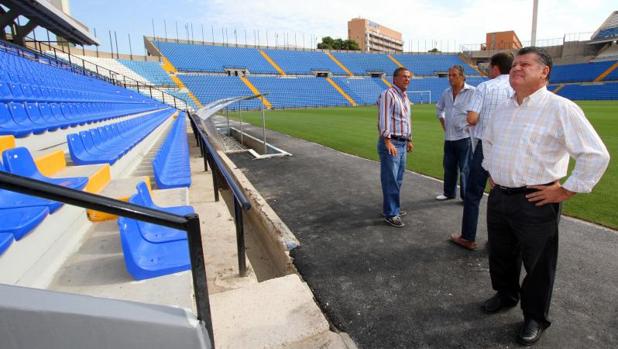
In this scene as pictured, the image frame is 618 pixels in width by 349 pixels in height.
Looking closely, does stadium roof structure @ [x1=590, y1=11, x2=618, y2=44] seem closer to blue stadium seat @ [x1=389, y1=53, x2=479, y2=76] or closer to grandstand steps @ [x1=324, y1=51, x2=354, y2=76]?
blue stadium seat @ [x1=389, y1=53, x2=479, y2=76]

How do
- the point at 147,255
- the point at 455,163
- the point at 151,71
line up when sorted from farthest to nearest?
the point at 151,71
the point at 455,163
the point at 147,255

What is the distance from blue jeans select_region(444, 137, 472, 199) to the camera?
4586 mm

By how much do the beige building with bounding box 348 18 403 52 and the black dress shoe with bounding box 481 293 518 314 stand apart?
99.9m

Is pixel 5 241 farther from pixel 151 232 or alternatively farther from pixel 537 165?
pixel 537 165

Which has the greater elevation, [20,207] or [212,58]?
[212,58]

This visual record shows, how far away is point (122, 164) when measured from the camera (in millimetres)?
4527

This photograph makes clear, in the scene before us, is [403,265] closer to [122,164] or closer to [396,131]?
[396,131]

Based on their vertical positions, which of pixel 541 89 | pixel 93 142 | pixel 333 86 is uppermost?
pixel 333 86

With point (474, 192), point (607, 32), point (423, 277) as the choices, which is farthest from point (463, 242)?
point (607, 32)

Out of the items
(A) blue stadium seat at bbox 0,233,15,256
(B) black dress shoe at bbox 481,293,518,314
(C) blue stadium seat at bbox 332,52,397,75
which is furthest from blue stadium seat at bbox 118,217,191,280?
(C) blue stadium seat at bbox 332,52,397,75

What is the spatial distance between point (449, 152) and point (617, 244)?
205 centimetres

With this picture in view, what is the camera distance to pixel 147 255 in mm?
2312

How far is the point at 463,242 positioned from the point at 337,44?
77.1m

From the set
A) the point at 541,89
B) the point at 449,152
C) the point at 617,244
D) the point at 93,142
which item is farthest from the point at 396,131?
the point at 93,142
